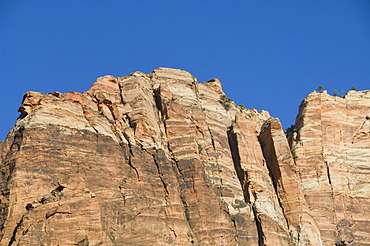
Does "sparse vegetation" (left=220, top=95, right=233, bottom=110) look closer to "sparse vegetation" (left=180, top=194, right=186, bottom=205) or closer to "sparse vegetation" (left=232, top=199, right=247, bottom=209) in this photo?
"sparse vegetation" (left=232, top=199, right=247, bottom=209)

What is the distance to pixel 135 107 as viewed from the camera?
89000mm

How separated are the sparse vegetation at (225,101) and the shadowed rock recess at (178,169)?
0.16 meters

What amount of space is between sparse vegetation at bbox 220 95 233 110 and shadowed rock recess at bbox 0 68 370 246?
6.3 inches

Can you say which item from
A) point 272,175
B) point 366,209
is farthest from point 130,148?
point 366,209

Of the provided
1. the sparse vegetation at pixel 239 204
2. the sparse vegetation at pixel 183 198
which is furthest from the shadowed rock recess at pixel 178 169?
the sparse vegetation at pixel 239 204

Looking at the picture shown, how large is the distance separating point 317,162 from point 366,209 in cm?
826

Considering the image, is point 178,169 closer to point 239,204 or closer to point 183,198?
point 183,198

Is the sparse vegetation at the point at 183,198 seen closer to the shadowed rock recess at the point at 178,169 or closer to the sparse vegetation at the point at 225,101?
the shadowed rock recess at the point at 178,169

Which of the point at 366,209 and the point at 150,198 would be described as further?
the point at 366,209

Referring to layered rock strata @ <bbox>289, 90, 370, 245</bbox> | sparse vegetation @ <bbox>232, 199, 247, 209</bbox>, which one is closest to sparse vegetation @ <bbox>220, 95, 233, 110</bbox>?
layered rock strata @ <bbox>289, 90, 370, 245</bbox>

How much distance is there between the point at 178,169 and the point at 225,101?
1994 cm

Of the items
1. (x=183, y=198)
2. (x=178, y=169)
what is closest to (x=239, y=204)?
(x=183, y=198)

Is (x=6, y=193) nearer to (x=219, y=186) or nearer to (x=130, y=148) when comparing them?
(x=130, y=148)

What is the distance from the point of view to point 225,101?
10381cm
